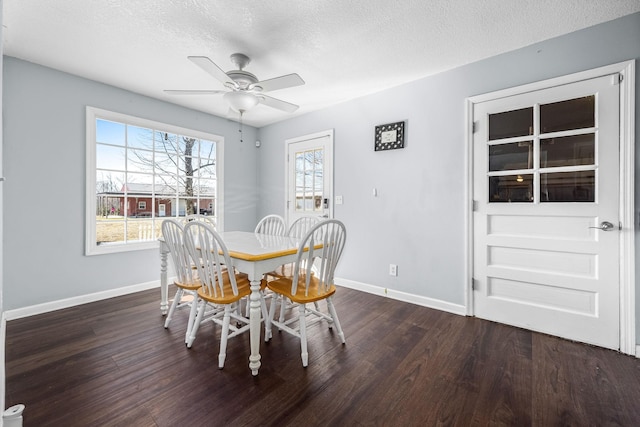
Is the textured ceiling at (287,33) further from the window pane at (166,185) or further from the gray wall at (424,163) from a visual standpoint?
the window pane at (166,185)

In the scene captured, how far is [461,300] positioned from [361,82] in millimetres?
2485

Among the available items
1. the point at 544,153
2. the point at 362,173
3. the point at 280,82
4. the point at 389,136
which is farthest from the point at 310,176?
the point at 544,153

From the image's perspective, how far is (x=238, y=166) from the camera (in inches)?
180

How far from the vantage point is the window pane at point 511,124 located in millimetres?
2480

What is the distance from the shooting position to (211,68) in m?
2.06

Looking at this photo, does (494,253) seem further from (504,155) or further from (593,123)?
(593,123)

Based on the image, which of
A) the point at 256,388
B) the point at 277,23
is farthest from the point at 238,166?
the point at 256,388

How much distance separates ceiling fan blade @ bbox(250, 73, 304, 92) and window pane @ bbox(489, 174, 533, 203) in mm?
1945

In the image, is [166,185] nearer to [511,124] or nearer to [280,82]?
Answer: [280,82]

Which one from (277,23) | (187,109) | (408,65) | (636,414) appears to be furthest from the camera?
(187,109)

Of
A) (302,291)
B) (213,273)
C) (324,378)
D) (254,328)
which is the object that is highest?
(213,273)

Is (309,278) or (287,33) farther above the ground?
(287,33)

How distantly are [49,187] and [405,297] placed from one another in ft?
12.5

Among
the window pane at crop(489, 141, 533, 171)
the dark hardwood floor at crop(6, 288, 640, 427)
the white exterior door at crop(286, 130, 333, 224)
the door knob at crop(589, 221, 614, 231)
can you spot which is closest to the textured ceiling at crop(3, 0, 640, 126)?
the window pane at crop(489, 141, 533, 171)
